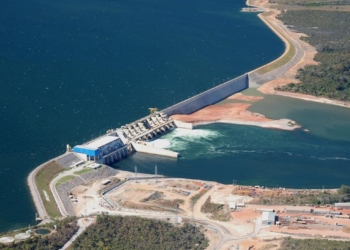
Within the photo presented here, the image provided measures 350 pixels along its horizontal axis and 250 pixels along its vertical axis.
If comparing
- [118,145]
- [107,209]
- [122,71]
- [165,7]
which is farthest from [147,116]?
[165,7]

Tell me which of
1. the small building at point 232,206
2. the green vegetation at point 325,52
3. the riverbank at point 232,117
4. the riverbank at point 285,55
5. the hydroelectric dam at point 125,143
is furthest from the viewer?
the green vegetation at point 325,52

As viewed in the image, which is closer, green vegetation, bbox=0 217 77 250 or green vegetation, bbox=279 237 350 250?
green vegetation, bbox=0 217 77 250

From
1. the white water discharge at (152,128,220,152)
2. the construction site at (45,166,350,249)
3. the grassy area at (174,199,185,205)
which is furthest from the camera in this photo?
the white water discharge at (152,128,220,152)

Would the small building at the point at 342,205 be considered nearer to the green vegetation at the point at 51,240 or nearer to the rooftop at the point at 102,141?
the green vegetation at the point at 51,240

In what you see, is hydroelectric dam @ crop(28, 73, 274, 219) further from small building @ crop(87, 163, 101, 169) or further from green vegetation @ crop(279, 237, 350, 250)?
green vegetation @ crop(279, 237, 350, 250)

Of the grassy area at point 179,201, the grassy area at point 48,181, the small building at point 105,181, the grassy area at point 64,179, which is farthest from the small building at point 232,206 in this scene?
the grassy area at point 64,179

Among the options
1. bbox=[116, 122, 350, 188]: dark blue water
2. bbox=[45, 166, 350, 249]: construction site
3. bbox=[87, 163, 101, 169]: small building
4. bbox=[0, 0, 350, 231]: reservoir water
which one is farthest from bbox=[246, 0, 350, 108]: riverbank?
bbox=[87, 163, 101, 169]: small building

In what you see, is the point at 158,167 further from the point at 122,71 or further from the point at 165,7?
the point at 165,7
